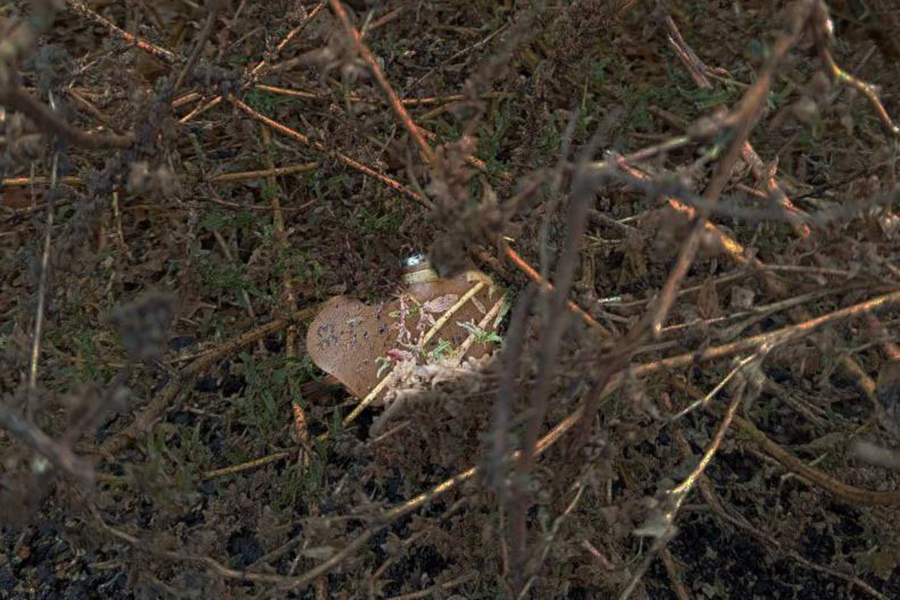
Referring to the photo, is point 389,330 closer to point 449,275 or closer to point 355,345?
point 355,345

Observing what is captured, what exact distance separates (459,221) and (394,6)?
1022mm

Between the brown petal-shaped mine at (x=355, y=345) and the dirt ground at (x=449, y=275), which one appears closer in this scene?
the dirt ground at (x=449, y=275)

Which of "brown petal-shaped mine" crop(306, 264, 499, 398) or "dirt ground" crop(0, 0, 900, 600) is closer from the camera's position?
"dirt ground" crop(0, 0, 900, 600)

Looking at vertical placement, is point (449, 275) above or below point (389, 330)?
above

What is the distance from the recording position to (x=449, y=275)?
96 cm

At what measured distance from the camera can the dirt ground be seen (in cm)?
94

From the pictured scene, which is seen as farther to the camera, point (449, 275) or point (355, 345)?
point (355, 345)

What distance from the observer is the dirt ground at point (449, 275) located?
941mm

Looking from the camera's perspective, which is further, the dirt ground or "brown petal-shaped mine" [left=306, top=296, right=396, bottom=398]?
"brown petal-shaped mine" [left=306, top=296, right=396, bottom=398]

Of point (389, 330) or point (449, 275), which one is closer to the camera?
point (449, 275)

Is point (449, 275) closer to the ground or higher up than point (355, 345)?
higher up

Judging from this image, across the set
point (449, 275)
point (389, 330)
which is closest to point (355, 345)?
point (389, 330)

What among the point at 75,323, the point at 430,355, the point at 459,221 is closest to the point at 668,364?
the point at 459,221

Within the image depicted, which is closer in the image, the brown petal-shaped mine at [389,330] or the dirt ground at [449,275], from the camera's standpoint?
the dirt ground at [449,275]
